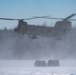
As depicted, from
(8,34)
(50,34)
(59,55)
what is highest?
(50,34)

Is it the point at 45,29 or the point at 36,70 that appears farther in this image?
the point at 36,70

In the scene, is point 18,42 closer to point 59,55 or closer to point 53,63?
point 59,55

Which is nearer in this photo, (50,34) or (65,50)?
(50,34)

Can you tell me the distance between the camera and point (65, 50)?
6962 centimetres

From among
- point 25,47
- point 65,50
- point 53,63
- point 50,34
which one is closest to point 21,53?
point 25,47

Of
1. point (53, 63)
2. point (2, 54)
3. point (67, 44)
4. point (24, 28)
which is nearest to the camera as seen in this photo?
point (24, 28)

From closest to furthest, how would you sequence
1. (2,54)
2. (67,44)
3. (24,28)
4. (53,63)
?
(24,28) → (53,63) → (2,54) → (67,44)

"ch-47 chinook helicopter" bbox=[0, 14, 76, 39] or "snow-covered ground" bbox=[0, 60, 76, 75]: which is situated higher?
"ch-47 chinook helicopter" bbox=[0, 14, 76, 39]

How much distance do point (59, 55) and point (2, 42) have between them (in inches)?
627

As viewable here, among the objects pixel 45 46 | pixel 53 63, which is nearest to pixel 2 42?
pixel 45 46

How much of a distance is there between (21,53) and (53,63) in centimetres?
2756

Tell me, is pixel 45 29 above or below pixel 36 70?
above

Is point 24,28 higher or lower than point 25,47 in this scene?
higher

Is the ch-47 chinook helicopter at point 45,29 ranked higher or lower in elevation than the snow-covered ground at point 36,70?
higher
